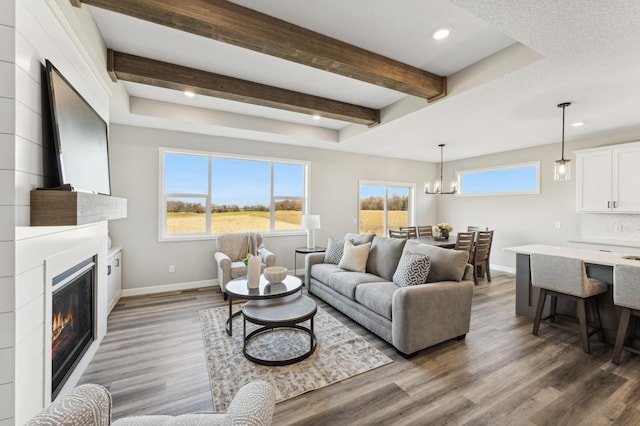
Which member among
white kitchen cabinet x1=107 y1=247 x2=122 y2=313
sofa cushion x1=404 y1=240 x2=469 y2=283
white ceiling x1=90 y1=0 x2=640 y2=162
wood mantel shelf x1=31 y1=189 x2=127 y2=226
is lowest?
white kitchen cabinet x1=107 y1=247 x2=122 y2=313

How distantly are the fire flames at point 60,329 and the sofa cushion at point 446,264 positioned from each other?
3.16m

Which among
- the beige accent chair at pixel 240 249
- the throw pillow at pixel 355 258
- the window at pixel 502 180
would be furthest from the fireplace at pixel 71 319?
the window at pixel 502 180

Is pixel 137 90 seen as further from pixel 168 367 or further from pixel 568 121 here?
pixel 568 121

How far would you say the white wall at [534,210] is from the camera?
483 cm

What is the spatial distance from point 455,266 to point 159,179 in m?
4.42

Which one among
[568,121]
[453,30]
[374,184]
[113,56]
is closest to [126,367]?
[113,56]

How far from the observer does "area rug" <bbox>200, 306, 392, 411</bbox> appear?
7.13 feet

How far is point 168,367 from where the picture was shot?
241cm

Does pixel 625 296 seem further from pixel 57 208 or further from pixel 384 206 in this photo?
pixel 384 206

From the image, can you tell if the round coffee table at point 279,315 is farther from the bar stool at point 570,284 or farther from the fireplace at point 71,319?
the bar stool at point 570,284

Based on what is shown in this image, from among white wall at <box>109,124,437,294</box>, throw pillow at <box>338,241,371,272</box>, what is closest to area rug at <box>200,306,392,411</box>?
throw pillow at <box>338,241,371,272</box>

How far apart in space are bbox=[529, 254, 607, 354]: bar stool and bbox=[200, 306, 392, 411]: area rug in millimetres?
1884

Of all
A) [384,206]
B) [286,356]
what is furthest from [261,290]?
[384,206]
